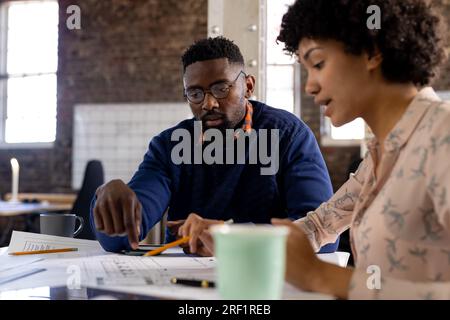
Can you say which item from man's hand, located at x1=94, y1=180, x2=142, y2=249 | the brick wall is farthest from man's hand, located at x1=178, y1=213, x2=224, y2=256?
the brick wall

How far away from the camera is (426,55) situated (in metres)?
0.86

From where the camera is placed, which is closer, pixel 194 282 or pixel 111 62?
pixel 194 282

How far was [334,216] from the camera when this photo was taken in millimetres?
1108

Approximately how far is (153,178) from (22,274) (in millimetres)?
620

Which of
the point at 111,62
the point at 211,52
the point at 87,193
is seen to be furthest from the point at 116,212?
the point at 111,62

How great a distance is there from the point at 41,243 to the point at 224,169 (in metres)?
0.54

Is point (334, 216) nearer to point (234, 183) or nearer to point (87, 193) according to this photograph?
point (234, 183)

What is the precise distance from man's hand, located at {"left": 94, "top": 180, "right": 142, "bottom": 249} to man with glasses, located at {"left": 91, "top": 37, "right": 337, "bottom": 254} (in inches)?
10.4

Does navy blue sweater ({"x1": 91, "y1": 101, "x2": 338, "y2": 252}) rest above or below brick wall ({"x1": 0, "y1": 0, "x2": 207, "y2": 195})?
below

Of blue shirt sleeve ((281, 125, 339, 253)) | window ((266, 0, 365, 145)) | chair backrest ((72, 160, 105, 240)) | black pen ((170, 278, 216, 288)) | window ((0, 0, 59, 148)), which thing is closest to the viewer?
black pen ((170, 278, 216, 288))

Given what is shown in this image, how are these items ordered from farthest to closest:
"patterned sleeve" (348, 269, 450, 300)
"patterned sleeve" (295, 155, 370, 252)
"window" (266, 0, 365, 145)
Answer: "window" (266, 0, 365, 145), "patterned sleeve" (295, 155, 370, 252), "patterned sleeve" (348, 269, 450, 300)

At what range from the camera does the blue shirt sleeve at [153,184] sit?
4.58ft

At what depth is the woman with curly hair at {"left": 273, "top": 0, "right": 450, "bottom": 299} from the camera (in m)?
0.70

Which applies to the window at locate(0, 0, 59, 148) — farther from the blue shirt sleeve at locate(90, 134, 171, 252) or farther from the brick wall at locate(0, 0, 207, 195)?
the blue shirt sleeve at locate(90, 134, 171, 252)
